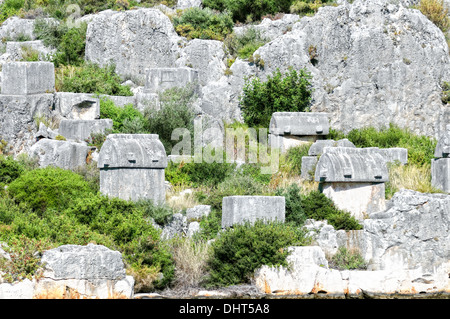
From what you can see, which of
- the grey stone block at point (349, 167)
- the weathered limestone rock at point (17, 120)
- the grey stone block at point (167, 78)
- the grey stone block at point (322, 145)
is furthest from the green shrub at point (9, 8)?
the grey stone block at point (349, 167)

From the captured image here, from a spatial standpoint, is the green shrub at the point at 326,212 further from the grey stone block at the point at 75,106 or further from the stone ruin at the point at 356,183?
the grey stone block at the point at 75,106

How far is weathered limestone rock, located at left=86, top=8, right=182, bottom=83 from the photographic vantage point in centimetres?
2981

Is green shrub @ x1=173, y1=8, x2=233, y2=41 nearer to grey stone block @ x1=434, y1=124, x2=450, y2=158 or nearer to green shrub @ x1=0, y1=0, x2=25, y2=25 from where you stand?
green shrub @ x1=0, y1=0, x2=25, y2=25

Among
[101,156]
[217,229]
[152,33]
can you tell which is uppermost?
[152,33]

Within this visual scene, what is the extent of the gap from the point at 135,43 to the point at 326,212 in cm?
1396

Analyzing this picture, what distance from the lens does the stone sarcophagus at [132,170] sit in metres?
18.6

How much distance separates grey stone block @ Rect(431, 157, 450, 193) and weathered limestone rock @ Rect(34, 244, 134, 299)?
9004 millimetres

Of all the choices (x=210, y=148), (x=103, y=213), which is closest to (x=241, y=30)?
(x=210, y=148)

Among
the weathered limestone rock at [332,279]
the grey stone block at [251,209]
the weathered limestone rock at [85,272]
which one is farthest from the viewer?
the grey stone block at [251,209]

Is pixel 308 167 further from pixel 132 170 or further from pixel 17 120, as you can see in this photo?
pixel 17 120

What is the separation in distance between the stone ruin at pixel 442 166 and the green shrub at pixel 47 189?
330 inches

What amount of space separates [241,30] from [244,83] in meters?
4.73

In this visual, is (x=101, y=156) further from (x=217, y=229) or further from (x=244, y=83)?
(x=244, y=83)

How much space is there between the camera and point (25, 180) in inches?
751
